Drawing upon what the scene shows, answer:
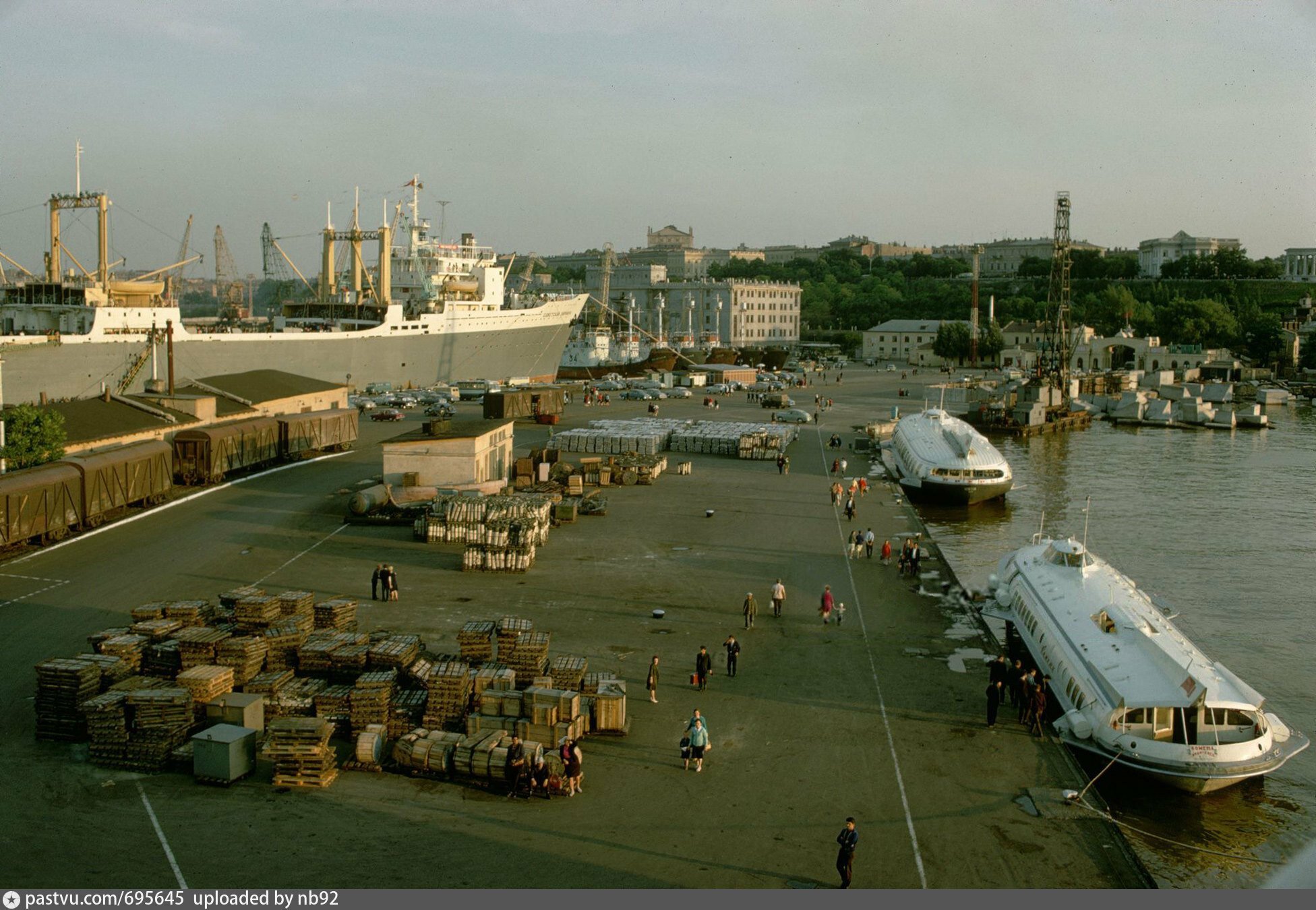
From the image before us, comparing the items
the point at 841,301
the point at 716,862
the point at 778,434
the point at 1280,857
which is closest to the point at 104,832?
the point at 716,862

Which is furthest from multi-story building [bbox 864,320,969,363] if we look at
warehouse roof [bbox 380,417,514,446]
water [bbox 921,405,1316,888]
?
warehouse roof [bbox 380,417,514,446]

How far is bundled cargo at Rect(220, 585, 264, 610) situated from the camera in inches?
768

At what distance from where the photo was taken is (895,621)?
23.1m

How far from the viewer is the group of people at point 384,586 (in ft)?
76.7

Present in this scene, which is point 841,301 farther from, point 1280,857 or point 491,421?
point 1280,857

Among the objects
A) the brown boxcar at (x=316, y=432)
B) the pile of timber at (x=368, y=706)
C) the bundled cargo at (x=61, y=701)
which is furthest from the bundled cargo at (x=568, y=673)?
the brown boxcar at (x=316, y=432)

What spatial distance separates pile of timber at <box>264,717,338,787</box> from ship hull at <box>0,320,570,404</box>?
1801 inches

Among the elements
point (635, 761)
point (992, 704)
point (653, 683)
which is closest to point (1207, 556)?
point (992, 704)

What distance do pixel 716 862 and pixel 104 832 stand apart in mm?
7450

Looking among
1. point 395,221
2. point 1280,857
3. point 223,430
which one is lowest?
point 1280,857

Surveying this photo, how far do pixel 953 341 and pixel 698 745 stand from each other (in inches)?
5139

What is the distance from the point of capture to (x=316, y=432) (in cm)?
4575

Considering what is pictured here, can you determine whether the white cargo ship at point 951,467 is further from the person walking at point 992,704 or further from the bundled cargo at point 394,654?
the bundled cargo at point 394,654

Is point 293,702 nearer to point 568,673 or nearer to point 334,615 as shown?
point 334,615
